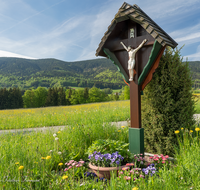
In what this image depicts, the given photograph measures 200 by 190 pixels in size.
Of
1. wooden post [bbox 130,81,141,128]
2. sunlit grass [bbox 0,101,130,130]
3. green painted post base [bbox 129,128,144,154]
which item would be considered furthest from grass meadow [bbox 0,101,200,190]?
sunlit grass [bbox 0,101,130,130]

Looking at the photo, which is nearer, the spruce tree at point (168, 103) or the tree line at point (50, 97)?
the spruce tree at point (168, 103)

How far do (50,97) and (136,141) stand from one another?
64911mm

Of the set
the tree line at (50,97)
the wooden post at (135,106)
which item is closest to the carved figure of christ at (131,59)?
the wooden post at (135,106)

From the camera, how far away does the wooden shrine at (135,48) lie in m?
3.43

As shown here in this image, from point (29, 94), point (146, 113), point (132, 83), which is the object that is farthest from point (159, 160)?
point (29, 94)

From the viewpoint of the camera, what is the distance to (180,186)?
79.5 inches

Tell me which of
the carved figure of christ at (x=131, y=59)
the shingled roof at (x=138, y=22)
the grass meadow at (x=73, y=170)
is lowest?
the grass meadow at (x=73, y=170)

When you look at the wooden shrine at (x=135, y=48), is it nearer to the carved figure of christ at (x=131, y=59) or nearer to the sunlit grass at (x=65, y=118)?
the carved figure of christ at (x=131, y=59)

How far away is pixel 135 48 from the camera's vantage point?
369 centimetres

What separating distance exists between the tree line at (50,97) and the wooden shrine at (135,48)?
5668 centimetres

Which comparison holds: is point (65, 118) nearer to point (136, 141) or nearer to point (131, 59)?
point (136, 141)

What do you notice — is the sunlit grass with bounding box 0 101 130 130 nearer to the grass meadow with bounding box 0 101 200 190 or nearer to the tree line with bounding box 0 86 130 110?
the grass meadow with bounding box 0 101 200 190

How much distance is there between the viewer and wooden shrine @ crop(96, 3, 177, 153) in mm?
3430

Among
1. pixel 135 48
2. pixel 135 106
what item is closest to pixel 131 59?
pixel 135 48
